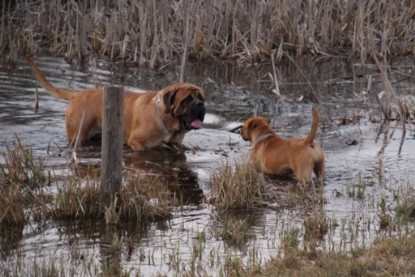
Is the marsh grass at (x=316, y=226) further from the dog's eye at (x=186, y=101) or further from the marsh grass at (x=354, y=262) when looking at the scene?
the dog's eye at (x=186, y=101)

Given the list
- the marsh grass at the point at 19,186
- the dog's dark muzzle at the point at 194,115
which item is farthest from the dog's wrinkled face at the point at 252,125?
the marsh grass at the point at 19,186

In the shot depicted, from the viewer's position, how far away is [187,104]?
1021 centimetres

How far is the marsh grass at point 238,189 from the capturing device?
8.00 meters

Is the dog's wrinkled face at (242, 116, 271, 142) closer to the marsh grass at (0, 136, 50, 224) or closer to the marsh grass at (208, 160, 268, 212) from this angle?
the marsh grass at (208, 160, 268, 212)

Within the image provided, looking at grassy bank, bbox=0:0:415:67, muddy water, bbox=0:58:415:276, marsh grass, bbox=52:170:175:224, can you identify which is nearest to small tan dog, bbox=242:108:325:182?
muddy water, bbox=0:58:415:276

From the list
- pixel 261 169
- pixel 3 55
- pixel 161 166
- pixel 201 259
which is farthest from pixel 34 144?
pixel 3 55

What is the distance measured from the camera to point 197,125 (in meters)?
10.3

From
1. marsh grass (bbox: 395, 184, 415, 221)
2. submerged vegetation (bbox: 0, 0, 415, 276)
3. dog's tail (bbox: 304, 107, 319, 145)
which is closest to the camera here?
submerged vegetation (bbox: 0, 0, 415, 276)

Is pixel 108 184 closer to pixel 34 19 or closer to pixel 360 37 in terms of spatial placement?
pixel 360 37

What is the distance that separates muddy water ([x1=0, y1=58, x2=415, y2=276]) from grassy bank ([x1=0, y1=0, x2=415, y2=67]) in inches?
13.8

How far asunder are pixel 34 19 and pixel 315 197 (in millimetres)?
9992

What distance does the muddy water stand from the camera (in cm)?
673

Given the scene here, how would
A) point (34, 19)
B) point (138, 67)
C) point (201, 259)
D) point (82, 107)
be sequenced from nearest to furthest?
point (201, 259) < point (82, 107) < point (138, 67) < point (34, 19)

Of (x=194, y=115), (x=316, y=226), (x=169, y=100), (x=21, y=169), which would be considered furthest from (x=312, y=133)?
(x=21, y=169)
